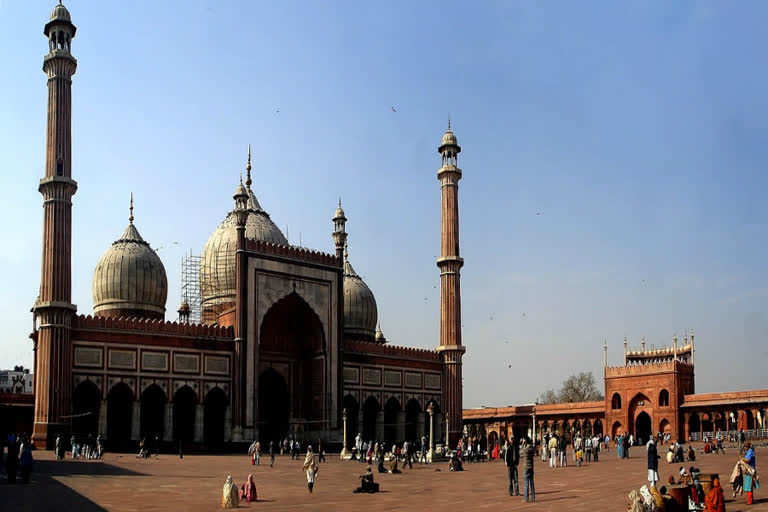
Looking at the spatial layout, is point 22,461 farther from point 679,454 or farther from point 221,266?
point 221,266

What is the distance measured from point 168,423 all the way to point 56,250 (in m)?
7.79

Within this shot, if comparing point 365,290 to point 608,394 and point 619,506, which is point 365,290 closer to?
point 608,394

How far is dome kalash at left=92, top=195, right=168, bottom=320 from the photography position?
38.0m

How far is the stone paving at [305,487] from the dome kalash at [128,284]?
424 inches

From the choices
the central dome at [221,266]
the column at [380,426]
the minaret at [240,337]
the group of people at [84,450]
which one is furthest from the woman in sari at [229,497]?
the column at [380,426]

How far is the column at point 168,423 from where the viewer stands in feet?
109

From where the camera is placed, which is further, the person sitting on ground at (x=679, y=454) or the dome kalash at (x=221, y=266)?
the dome kalash at (x=221, y=266)

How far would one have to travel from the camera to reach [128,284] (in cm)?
3800

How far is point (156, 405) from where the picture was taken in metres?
34.0

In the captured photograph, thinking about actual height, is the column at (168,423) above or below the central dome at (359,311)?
below

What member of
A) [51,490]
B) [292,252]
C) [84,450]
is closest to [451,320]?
[292,252]

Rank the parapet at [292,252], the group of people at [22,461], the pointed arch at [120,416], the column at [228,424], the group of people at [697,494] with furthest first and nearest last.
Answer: the parapet at [292,252] < the column at [228,424] < the pointed arch at [120,416] < the group of people at [22,461] < the group of people at [697,494]

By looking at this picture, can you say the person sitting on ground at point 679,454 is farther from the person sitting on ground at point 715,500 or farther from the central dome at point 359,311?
the central dome at point 359,311

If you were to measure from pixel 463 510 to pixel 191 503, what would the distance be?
4909 mm
